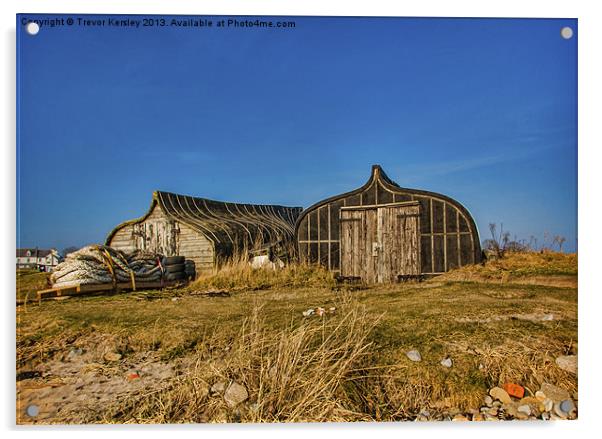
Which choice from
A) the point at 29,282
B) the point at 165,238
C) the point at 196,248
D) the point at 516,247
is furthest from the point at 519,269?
the point at 165,238

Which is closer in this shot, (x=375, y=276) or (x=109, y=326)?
(x=109, y=326)

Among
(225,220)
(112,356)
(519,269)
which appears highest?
(225,220)

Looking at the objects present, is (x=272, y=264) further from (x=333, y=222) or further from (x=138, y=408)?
(x=138, y=408)

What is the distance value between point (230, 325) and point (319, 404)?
4.50 ft

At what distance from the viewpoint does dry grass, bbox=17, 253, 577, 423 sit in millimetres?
3832

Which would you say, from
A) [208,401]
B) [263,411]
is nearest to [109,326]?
[208,401]

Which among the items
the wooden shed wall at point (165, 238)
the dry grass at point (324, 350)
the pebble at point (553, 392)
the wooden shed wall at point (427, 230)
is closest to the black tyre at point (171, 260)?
the wooden shed wall at point (165, 238)

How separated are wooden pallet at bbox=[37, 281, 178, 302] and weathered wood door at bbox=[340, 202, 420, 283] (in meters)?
2.97

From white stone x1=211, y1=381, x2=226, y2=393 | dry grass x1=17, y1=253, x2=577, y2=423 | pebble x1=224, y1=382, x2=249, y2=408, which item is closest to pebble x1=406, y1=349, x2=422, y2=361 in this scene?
dry grass x1=17, y1=253, x2=577, y2=423

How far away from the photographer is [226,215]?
1149cm

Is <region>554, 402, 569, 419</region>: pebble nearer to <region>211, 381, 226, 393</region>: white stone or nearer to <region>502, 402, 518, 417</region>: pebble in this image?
<region>502, 402, 518, 417</region>: pebble

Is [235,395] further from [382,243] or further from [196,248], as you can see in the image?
[196,248]

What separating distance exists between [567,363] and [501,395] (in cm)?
74

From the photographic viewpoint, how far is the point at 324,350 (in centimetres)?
395
